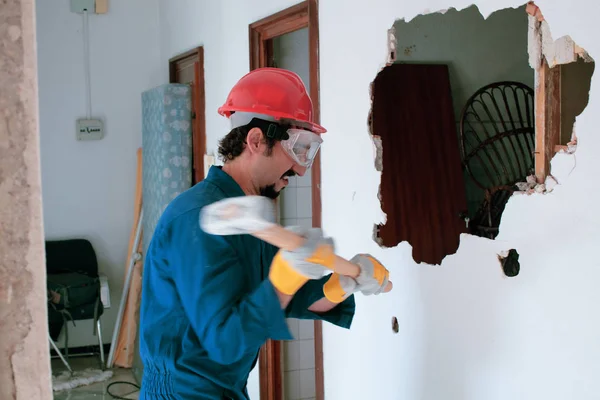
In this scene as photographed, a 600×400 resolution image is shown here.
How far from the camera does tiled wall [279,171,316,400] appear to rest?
12.8ft

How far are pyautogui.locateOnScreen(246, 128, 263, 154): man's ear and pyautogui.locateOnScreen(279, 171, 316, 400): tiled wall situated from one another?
2.11 m

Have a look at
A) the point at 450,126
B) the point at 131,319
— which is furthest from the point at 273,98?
the point at 131,319

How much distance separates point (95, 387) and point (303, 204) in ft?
7.41

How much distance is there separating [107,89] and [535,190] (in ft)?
15.1

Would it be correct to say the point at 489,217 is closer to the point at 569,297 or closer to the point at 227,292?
the point at 569,297

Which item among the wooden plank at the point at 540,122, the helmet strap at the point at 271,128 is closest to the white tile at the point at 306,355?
the helmet strap at the point at 271,128

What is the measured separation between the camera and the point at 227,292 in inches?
58.2

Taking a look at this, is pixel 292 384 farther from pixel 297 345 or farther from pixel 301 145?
pixel 301 145

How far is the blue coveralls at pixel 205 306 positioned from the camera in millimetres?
1461

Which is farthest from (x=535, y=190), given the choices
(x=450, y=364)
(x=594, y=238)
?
(x=450, y=364)

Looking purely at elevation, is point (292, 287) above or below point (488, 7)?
below

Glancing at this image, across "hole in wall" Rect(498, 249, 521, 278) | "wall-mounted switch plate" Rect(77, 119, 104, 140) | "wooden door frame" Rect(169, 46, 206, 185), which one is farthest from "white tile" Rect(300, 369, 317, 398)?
"wall-mounted switch plate" Rect(77, 119, 104, 140)

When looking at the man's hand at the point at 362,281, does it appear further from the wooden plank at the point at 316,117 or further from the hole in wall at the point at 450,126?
the wooden plank at the point at 316,117

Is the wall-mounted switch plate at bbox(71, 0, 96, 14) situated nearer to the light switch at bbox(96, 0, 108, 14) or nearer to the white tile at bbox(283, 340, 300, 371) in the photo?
the light switch at bbox(96, 0, 108, 14)
